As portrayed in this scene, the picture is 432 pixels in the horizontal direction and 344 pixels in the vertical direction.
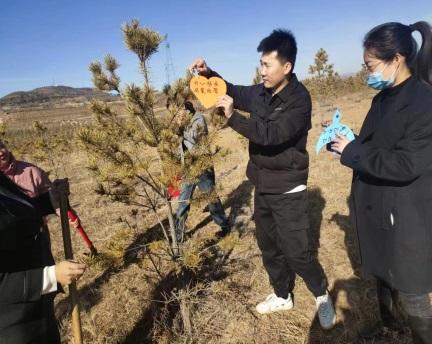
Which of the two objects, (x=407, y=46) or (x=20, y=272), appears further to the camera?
(x=407, y=46)

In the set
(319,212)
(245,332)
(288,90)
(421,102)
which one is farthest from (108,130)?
(319,212)

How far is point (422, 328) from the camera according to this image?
6.34 feet

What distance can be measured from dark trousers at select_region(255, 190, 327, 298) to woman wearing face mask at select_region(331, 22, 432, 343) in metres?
0.61

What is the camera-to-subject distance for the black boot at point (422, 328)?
1918mm

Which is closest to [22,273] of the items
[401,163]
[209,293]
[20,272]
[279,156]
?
[20,272]

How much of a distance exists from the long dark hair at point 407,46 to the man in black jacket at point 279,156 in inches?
Result: 23.2

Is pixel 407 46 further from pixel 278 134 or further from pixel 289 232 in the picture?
pixel 289 232

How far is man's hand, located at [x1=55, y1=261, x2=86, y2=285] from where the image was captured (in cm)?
154

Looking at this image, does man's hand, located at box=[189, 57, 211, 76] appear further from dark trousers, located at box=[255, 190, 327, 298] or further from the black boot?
the black boot

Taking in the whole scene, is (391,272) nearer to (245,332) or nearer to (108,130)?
(245,332)

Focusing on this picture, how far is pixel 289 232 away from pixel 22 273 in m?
1.77

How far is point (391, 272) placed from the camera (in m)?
1.94

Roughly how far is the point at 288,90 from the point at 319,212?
3124 mm

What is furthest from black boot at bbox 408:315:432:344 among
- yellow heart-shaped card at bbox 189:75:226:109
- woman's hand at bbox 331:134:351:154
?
yellow heart-shaped card at bbox 189:75:226:109
